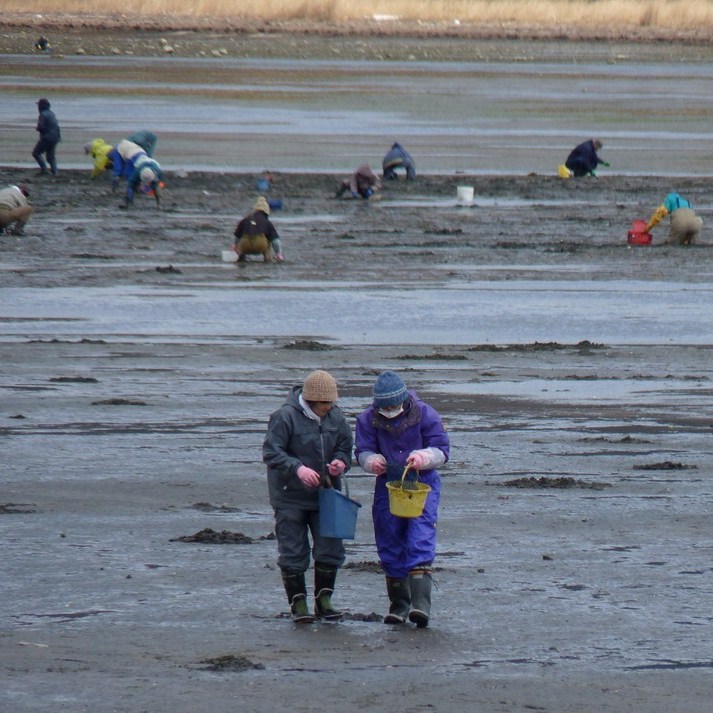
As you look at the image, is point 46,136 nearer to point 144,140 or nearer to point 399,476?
point 144,140

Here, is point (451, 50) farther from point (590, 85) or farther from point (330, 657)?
point (330, 657)

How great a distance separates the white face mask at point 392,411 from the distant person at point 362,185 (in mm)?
21455

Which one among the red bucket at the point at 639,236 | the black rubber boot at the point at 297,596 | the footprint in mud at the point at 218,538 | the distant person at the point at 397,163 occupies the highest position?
the distant person at the point at 397,163

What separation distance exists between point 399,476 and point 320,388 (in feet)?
1.92

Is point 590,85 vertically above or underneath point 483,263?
above

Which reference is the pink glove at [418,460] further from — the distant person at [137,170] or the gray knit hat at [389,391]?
the distant person at [137,170]

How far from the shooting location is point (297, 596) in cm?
816

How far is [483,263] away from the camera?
75.6ft

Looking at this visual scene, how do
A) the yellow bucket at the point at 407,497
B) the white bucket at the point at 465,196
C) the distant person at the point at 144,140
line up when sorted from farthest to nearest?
1. the distant person at the point at 144,140
2. the white bucket at the point at 465,196
3. the yellow bucket at the point at 407,497

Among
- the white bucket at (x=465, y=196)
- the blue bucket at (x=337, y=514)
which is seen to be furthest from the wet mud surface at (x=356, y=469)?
the white bucket at (x=465, y=196)

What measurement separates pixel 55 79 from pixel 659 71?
23.6 metres

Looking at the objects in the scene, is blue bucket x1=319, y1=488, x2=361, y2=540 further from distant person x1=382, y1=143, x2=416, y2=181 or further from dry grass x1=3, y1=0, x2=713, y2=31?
dry grass x1=3, y1=0, x2=713, y2=31

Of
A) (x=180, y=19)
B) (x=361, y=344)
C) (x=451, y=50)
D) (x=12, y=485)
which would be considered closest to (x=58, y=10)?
(x=180, y=19)

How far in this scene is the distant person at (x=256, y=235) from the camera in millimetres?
21984
